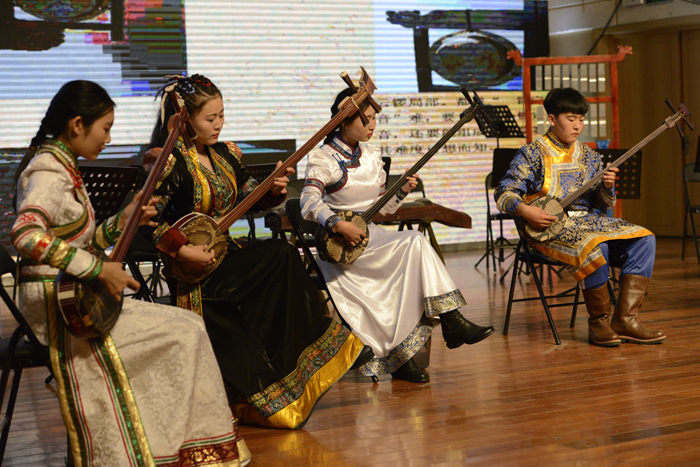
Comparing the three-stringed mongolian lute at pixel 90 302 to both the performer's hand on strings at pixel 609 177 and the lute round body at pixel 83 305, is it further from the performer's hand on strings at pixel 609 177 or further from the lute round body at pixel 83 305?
the performer's hand on strings at pixel 609 177

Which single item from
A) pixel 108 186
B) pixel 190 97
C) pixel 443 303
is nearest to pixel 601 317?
pixel 443 303

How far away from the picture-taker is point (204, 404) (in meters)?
1.89

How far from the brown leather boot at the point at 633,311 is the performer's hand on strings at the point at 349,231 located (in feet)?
4.65

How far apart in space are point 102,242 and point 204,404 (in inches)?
21.6

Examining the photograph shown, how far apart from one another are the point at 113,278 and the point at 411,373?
157cm

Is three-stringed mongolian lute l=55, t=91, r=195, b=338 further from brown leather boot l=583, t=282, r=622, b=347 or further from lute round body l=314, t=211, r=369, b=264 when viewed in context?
brown leather boot l=583, t=282, r=622, b=347

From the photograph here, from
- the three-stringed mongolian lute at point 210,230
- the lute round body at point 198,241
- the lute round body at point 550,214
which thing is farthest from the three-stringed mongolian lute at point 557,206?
the lute round body at point 198,241

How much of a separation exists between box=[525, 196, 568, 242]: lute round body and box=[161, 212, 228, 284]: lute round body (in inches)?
66.3

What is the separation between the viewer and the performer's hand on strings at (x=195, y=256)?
2.30m

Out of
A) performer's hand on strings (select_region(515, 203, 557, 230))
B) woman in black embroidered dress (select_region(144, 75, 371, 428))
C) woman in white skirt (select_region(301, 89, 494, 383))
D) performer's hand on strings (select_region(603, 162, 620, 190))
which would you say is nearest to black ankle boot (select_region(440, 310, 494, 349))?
woman in white skirt (select_region(301, 89, 494, 383))

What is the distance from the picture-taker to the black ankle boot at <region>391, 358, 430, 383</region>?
2.96m

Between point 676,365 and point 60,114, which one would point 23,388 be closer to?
point 60,114

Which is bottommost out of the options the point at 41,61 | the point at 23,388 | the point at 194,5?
the point at 23,388

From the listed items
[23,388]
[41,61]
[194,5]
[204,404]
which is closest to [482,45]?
[194,5]
